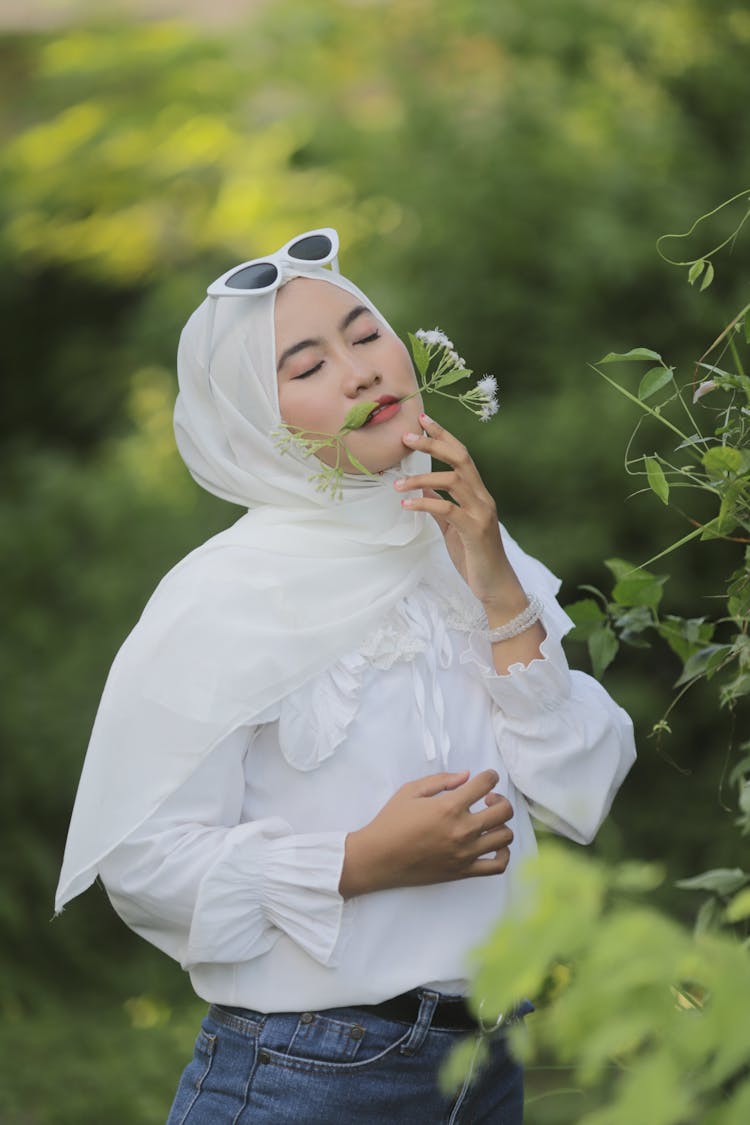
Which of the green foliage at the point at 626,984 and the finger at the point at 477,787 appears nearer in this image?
the green foliage at the point at 626,984

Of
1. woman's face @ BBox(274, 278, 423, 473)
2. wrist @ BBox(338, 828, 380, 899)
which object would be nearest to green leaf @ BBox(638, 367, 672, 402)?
woman's face @ BBox(274, 278, 423, 473)

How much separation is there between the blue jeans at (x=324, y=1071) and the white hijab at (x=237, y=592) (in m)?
0.32

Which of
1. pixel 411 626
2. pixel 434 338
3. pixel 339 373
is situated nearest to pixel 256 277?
pixel 339 373

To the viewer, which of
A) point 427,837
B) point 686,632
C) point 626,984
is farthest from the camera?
point 686,632

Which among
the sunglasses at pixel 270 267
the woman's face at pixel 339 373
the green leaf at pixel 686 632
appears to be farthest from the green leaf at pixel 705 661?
the sunglasses at pixel 270 267

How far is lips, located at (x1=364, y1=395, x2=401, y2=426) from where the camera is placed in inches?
82.0

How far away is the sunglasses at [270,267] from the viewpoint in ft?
7.07

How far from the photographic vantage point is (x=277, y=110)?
295 inches

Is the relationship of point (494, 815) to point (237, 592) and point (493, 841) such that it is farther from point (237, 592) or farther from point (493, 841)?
point (237, 592)

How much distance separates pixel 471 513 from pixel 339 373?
0.93ft

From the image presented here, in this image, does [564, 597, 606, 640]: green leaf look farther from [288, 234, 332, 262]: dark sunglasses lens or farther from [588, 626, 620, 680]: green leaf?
[288, 234, 332, 262]: dark sunglasses lens

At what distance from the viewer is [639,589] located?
7.34 feet

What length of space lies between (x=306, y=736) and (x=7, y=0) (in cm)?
1076

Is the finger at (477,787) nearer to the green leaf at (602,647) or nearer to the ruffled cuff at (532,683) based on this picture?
the ruffled cuff at (532,683)
